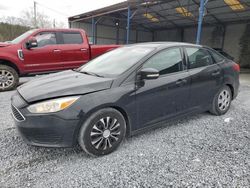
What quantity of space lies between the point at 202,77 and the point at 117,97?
5.79ft

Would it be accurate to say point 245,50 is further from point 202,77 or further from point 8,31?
point 8,31

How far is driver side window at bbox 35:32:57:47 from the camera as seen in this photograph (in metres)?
5.78

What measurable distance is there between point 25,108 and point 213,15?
57.4 ft

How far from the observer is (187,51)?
322cm

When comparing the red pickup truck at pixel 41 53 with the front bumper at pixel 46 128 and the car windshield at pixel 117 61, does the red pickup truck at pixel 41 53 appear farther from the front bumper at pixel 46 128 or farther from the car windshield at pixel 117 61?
the front bumper at pixel 46 128

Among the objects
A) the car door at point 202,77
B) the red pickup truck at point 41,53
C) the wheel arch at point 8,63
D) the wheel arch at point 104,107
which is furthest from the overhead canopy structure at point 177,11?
the wheel arch at point 104,107

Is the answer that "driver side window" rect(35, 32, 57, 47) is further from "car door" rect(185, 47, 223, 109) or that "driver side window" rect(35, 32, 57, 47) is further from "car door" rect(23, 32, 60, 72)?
"car door" rect(185, 47, 223, 109)

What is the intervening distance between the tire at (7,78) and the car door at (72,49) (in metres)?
1.47

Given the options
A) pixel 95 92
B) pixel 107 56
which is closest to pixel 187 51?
pixel 107 56

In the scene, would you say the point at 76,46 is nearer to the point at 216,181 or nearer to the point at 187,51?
the point at 187,51

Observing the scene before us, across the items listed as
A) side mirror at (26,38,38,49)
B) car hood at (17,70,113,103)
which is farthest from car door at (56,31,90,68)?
car hood at (17,70,113,103)

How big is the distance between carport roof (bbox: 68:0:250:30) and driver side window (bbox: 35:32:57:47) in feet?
23.6

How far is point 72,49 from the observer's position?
6172mm

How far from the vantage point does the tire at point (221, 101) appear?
3.67m
